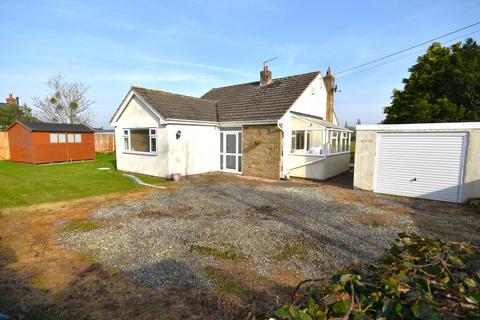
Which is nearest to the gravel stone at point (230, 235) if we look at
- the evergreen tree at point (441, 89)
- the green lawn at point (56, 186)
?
the green lawn at point (56, 186)

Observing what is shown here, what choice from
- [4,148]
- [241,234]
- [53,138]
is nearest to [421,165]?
[241,234]

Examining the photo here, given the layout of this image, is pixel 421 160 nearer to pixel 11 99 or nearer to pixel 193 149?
pixel 193 149

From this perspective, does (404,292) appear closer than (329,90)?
Yes

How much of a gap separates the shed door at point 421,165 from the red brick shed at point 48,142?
22.6 meters

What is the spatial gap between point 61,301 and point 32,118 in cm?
4524

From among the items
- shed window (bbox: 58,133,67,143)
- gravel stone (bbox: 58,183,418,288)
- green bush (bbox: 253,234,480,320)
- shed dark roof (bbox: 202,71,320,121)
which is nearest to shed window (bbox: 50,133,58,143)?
shed window (bbox: 58,133,67,143)

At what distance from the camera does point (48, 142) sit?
2003 cm

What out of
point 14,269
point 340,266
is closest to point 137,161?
point 14,269

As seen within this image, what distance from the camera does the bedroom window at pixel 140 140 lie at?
14.4m

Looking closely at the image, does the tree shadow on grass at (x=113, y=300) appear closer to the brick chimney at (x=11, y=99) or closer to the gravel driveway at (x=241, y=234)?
the gravel driveway at (x=241, y=234)

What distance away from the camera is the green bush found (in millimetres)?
1354

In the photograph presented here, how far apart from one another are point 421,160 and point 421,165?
0.20 m

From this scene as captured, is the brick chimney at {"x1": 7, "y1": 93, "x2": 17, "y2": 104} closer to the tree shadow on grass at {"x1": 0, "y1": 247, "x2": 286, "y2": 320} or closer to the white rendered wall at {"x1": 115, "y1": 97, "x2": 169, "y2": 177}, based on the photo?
the white rendered wall at {"x1": 115, "y1": 97, "x2": 169, "y2": 177}

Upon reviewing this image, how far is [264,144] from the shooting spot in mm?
14008
